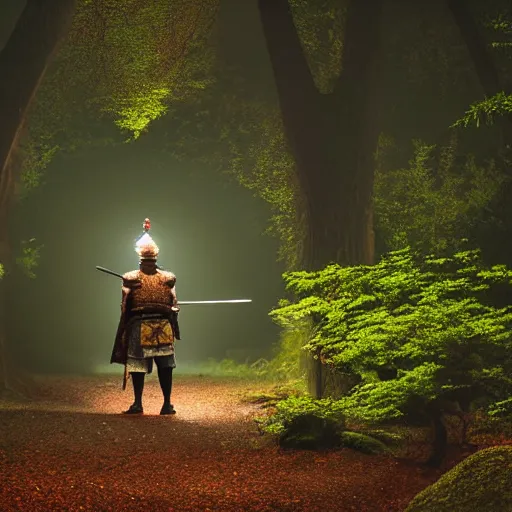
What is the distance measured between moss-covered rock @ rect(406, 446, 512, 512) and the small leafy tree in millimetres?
1865

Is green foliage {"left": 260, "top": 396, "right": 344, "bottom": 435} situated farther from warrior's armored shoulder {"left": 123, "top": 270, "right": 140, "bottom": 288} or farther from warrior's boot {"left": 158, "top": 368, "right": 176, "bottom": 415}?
warrior's armored shoulder {"left": 123, "top": 270, "right": 140, "bottom": 288}

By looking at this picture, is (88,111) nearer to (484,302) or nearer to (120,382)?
(120,382)

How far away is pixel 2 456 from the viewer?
20.4 feet

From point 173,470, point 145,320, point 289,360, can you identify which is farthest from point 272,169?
point 173,470

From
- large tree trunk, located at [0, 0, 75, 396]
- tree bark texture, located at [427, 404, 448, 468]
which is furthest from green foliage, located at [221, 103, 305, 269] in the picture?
tree bark texture, located at [427, 404, 448, 468]

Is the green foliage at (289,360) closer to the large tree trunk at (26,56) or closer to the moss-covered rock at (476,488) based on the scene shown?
the large tree trunk at (26,56)

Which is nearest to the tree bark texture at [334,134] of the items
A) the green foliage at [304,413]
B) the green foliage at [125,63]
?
the green foliage at [125,63]

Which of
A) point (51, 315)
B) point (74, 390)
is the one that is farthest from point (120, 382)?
point (51, 315)

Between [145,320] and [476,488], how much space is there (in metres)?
5.40

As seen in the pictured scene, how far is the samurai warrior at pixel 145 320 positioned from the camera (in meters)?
9.31

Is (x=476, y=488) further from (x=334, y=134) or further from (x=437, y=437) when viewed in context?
(x=334, y=134)

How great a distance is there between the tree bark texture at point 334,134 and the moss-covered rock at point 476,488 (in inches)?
214

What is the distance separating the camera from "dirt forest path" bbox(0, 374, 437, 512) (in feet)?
17.6

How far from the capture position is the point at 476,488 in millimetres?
4547
